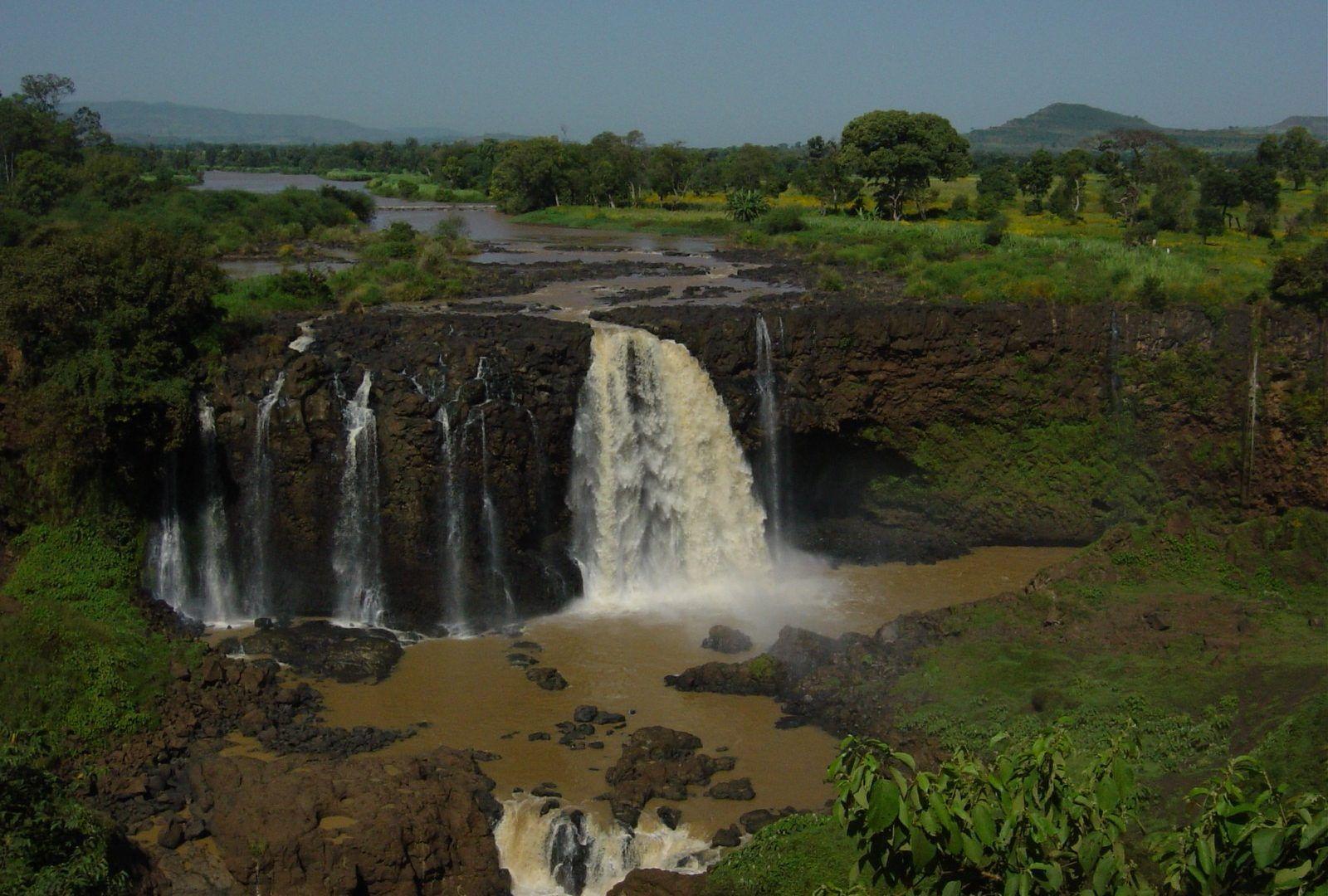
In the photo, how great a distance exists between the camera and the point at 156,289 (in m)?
24.8

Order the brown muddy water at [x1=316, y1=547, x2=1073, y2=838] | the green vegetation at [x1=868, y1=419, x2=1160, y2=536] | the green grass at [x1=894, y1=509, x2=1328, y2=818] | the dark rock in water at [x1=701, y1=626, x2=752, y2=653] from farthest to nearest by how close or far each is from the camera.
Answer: the green vegetation at [x1=868, y1=419, x2=1160, y2=536], the dark rock in water at [x1=701, y1=626, x2=752, y2=653], the brown muddy water at [x1=316, y1=547, x2=1073, y2=838], the green grass at [x1=894, y1=509, x2=1328, y2=818]

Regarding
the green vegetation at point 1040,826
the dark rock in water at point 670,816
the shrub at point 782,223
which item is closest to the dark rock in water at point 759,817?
the dark rock in water at point 670,816

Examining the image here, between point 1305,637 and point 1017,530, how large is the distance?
9957 millimetres

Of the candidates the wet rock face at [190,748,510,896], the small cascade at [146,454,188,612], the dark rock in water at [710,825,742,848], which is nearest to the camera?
the wet rock face at [190,748,510,896]

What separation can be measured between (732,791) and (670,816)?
1241 mm

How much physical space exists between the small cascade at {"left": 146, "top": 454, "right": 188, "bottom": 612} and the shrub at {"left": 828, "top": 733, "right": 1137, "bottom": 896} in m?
20.6

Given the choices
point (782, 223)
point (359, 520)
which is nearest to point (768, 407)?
Answer: point (359, 520)

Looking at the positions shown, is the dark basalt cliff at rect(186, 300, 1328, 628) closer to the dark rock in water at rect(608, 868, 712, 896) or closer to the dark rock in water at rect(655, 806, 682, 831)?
the dark rock in water at rect(655, 806, 682, 831)

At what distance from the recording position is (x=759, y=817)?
17.9 m

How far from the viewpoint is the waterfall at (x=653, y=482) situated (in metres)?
27.1

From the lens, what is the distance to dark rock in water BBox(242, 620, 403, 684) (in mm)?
22656

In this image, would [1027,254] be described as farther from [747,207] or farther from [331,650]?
[331,650]

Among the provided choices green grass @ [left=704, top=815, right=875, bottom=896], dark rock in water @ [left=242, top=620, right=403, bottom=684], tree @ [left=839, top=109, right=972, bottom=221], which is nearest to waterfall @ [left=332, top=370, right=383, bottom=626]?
dark rock in water @ [left=242, top=620, right=403, bottom=684]

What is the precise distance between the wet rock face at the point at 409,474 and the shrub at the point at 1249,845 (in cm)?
1932
